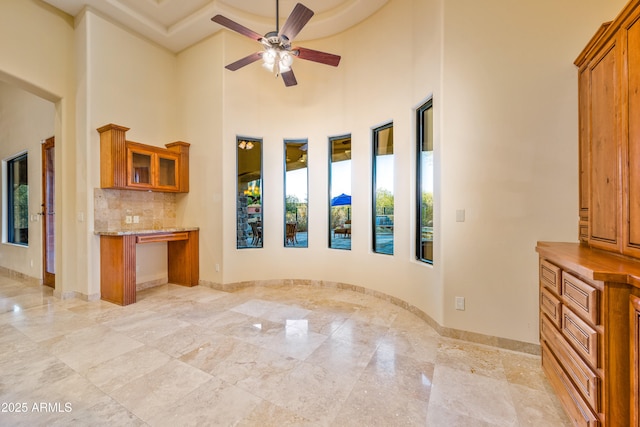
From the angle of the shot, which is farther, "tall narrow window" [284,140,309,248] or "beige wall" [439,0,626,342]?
"tall narrow window" [284,140,309,248]

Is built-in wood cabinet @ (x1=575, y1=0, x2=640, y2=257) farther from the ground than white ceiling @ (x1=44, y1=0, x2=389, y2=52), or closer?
closer

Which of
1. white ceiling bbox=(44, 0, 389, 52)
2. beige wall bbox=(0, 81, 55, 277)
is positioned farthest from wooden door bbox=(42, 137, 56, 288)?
white ceiling bbox=(44, 0, 389, 52)

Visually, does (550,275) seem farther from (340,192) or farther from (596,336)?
(340,192)

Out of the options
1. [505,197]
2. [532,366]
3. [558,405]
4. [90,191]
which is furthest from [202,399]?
[90,191]

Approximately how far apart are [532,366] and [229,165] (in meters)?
4.32

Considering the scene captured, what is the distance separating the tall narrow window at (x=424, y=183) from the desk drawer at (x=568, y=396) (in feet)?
4.56

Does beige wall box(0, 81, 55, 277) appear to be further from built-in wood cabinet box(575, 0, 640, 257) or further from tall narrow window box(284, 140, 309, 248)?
built-in wood cabinet box(575, 0, 640, 257)

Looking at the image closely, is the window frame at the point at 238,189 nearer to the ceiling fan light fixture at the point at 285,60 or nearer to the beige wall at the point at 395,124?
the beige wall at the point at 395,124

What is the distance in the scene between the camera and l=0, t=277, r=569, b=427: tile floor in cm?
169

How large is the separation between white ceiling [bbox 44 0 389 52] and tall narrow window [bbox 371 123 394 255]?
1704 millimetres

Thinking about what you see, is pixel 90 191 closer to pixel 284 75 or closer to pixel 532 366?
pixel 284 75

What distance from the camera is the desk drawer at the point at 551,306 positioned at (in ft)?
5.67

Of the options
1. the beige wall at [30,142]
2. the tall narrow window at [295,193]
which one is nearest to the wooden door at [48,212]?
the beige wall at [30,142]

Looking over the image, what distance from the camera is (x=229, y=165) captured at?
434cm
